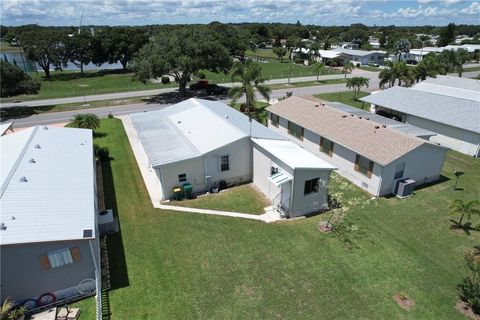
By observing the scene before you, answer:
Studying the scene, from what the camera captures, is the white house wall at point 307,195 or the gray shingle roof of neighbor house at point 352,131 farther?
the gray shingle roof of neighbor house at point 352,131

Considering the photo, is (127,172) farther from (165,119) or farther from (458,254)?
(458,254)

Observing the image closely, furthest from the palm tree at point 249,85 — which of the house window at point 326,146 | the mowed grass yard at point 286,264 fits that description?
the mowed grass yard at point 286,264

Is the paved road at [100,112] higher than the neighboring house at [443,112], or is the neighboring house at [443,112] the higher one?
the neighboring house at [443,112]

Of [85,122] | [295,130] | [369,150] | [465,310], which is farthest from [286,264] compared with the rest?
[85,122]

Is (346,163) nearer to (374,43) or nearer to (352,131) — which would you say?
(352,131)

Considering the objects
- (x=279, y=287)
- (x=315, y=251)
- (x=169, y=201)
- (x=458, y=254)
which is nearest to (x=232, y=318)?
(x=279, y=287)

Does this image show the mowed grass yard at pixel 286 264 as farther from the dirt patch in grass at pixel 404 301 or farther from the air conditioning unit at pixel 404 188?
the air conditioning unit at pixel 404 188
